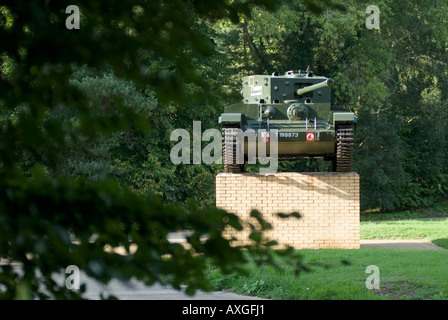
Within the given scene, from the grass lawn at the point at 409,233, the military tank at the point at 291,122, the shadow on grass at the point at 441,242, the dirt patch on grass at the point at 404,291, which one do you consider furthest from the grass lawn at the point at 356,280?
the grass lawn at the point at 409,233

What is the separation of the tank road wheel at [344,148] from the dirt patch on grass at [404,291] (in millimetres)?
4899

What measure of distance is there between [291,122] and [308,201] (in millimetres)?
2239

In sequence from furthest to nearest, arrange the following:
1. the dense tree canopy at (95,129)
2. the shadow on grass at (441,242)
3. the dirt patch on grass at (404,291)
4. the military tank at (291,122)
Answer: the shadow on grass at (441,242) < the military tank at (291,122) < the dirt patch on grass at (404,291) < the dense tree canopy at (95,129)

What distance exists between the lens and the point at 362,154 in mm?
25844

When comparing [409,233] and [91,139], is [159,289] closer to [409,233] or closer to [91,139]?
[91,139]

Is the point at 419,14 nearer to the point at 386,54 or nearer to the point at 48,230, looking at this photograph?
Answer: the point at 386,54

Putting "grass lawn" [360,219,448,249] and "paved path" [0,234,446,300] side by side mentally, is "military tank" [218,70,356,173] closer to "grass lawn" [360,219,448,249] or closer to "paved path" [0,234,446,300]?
"paved path" [0,234,446,300]

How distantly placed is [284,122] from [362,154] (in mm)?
13437

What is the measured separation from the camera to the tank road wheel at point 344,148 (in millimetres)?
12062

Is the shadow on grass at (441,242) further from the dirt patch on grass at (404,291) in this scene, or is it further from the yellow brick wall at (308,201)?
the dirt patch on grass at (404,291)
